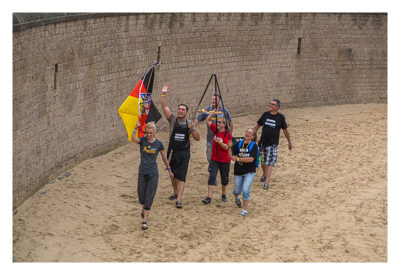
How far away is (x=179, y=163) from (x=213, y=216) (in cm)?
104

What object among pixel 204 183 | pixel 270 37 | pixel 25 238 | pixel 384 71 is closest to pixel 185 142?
pixel 204 183

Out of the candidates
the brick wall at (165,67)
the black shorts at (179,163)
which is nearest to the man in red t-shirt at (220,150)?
the black shorts at (179,163)

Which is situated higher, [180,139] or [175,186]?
[180,139]

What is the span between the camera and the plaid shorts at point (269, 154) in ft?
42.5

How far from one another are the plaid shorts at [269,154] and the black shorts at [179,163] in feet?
6.41

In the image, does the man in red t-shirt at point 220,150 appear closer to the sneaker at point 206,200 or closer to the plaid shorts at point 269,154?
the sneaker at point 206,200

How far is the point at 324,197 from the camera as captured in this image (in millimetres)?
12805

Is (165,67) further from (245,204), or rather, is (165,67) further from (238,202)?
(245,204)

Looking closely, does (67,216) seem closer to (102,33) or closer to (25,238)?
(25,238)

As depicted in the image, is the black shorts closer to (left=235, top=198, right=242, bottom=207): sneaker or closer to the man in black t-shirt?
(left=235, top=198, right=242, bottom=207): sneaker

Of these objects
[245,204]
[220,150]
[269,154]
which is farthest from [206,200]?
[269,154]

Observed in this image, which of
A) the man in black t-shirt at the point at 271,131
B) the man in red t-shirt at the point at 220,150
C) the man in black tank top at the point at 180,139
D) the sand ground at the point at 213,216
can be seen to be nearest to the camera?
the sand ground at the point at 213,216

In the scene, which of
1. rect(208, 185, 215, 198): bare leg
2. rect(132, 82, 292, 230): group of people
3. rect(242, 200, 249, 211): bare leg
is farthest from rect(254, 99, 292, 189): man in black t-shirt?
rect(242, 200, 249, 211): bare leg

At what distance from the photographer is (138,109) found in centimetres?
1134
